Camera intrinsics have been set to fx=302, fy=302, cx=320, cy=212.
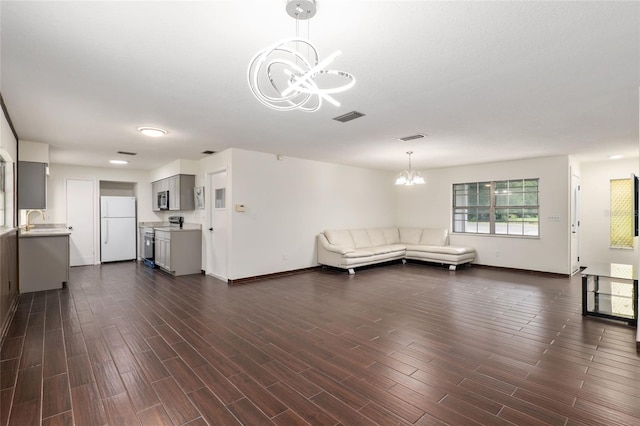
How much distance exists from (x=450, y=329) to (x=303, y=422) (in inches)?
80.5

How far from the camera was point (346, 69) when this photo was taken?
2459mm

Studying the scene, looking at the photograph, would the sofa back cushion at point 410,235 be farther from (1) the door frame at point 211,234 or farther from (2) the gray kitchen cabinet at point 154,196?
(2) the gray kitchen cabinet at point 154,196

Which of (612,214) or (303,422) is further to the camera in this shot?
(612,214)

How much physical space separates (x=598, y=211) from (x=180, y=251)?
29.5 feet

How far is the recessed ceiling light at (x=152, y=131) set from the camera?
4119 millimetres

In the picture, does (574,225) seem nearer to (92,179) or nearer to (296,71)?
(296,71)

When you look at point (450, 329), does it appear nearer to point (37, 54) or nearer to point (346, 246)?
point (346, 246)

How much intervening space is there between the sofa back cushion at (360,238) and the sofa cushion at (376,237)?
13 centimetres

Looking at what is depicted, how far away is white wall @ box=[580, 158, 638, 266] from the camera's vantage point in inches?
252

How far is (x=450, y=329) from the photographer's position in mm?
3203

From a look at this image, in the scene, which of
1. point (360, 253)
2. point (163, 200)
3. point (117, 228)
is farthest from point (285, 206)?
point (117, 228)

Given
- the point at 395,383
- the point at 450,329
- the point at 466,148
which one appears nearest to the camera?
the point at 395,383

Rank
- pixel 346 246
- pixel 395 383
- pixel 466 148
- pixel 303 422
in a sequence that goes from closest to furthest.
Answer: pixel 303 422
pixel 395 383
pixel 466 148
pixel 346 246

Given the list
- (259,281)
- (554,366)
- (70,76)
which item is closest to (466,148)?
(554,366)
